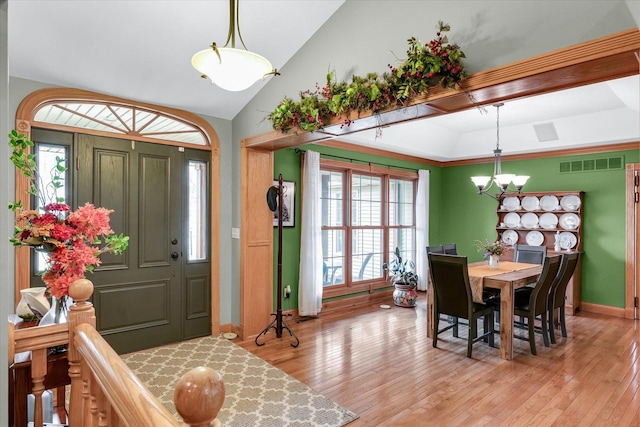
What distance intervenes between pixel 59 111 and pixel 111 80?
55cm

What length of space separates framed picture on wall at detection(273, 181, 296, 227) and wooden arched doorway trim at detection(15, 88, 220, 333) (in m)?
0.91

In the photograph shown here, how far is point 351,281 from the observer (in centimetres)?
585

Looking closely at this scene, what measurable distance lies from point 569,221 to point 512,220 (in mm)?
855

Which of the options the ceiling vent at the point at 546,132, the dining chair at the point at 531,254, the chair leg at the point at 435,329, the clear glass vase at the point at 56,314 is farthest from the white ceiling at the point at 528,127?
the clear glass vase at the point at 56,314

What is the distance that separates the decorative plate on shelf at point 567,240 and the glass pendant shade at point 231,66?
218 inches

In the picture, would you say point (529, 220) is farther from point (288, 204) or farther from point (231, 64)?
point (231, 64)

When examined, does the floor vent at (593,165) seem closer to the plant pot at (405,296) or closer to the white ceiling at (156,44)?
the white ceiling at (156,44)

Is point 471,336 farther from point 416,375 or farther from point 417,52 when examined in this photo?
point 417,52

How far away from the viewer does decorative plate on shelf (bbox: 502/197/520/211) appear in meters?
6.32

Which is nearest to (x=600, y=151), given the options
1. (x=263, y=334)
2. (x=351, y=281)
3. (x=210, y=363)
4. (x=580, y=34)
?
(x=351, y=281)

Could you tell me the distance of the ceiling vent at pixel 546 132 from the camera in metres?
5.48

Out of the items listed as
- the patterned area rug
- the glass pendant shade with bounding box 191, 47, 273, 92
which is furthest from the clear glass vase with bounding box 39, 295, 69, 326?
the glass pendant shade with bounding box 191, 47, 273, 92

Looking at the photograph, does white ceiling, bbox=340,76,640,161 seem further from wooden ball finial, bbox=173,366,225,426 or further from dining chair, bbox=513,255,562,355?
wooden ball finial, bbox=173,366,225,426

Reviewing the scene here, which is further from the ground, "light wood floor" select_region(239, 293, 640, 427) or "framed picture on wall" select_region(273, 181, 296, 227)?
"framed picture on wall" select_region(273, 181, 296, 227)
